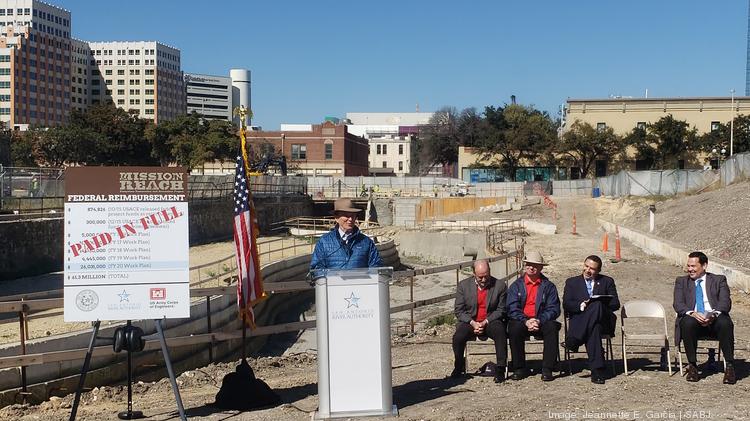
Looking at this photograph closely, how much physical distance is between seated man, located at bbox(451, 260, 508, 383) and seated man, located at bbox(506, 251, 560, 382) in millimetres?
152

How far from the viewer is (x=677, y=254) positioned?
25062mm

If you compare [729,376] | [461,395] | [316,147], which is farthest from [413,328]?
[316,147]

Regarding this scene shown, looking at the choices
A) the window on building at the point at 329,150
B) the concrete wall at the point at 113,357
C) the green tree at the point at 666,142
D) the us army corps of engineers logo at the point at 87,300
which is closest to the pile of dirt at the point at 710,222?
the concrete wall at the point at 113,357

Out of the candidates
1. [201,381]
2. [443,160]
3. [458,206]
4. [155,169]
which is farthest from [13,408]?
[443,160]

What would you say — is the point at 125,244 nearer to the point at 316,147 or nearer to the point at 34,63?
the point at 316,147

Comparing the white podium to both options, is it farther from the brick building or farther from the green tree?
the brick building

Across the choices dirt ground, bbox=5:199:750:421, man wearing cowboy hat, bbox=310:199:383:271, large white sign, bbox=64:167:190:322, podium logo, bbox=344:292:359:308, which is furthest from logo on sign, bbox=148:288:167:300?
podium logo, bbox=344:292:359:308

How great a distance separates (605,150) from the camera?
78312 mm

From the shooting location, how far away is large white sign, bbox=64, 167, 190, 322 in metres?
7.98

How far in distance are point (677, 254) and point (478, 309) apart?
16.7m

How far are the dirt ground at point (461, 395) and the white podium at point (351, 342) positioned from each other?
0.47 meters

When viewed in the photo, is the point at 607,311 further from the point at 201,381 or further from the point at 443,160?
the point at 443,160

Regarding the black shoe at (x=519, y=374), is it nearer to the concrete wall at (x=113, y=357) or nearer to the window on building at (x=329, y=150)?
the concrete wall at (x=113, y=357)

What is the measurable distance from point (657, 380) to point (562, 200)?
52.5 metres
